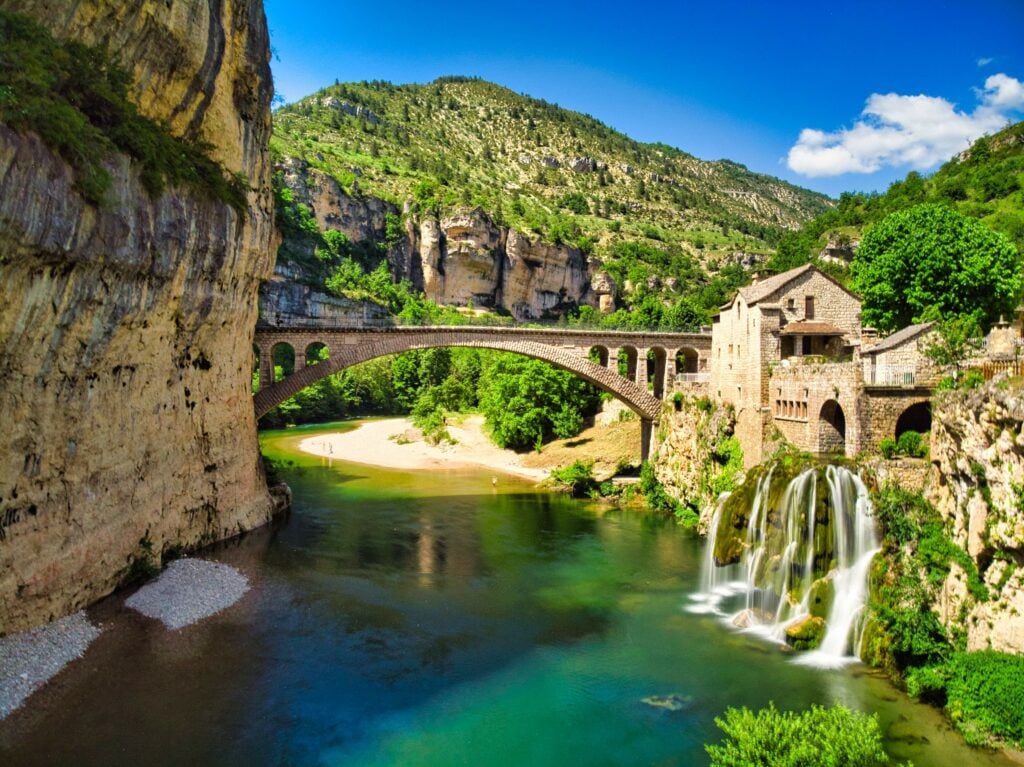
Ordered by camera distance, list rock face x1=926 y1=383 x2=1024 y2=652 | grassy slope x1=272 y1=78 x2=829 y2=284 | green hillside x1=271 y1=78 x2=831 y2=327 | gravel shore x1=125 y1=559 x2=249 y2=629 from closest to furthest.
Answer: rock face x1=926 y1=383 x2=1024 y2=652 → gravel shore x1=125 y1=559 x2=249 y2=629 → green hillside x1=271 y1=78 x2=831 y2=327 → grassy slope x1=272 y1=78 x2=829 y2=284

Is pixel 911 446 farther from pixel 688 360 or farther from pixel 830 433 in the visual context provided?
pixel 688 360

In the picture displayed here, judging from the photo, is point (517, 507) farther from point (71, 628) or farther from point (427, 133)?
point (427, 133)

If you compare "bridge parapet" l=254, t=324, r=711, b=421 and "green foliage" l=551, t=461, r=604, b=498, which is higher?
"bridge parapet" l=254, t=324, r=711, b=421

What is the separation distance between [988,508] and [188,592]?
19.5m

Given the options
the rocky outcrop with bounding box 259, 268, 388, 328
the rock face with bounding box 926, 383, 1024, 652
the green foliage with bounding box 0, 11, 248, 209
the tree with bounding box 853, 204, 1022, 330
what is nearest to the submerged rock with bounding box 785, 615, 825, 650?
the rock face with bounding box 926, 383, 1024, 652

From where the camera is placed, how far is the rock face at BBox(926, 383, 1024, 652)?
1287cm

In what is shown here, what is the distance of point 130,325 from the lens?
56.5ft

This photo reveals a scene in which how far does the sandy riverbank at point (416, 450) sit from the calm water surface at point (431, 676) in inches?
761

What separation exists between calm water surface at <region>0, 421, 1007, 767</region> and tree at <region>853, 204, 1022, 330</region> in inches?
627

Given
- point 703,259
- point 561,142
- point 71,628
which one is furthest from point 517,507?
point 561,142

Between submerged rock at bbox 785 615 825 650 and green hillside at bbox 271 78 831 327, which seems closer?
submerged rock at bbox 785 615 825 650

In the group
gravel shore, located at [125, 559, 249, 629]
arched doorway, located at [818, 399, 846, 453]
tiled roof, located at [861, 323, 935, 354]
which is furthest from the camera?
arched doorway, located at [818, 399, 846, 453]

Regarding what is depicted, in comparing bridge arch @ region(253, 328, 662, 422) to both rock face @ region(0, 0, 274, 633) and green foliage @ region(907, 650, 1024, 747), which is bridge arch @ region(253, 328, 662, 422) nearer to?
rock face @ region(0, 0, 274, 633)

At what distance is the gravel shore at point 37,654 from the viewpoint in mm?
13023
